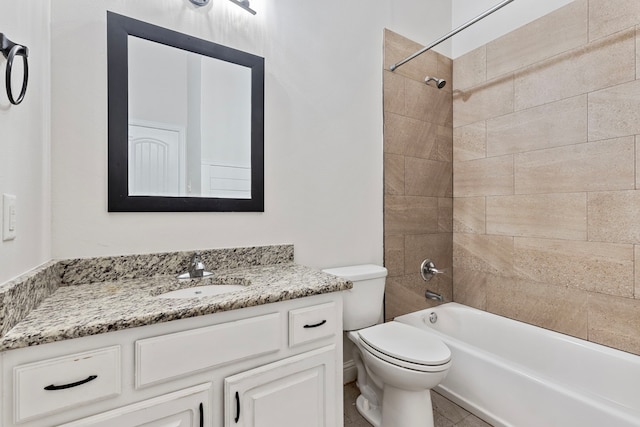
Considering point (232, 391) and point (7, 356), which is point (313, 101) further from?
point (7, 356)

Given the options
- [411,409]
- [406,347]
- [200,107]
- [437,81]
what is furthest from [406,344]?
[437,81]

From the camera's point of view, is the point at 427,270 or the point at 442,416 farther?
the point at 427,270

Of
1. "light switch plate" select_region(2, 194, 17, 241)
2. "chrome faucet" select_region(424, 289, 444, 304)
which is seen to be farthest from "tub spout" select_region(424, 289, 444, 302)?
"light switch plate" select_region(2, 194, 17, 241)

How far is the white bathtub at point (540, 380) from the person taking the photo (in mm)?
1257

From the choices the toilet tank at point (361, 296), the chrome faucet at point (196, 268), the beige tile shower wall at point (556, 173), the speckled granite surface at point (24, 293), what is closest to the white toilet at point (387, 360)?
the toilet tank at point (361, 296)

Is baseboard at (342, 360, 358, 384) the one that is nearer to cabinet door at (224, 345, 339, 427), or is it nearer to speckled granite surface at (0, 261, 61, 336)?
cabinet door at (224, 345, 339, 427)

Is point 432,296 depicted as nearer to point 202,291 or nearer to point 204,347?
point 202,291

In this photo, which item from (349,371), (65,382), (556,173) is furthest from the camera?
(349,371)

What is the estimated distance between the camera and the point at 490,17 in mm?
2238

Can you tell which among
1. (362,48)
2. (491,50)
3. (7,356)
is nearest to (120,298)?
(7,356)

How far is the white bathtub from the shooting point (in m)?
1.26

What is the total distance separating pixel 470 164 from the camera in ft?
7.67

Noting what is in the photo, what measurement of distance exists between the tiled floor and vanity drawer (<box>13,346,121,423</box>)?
1269 mm

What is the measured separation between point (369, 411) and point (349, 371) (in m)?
0.32
